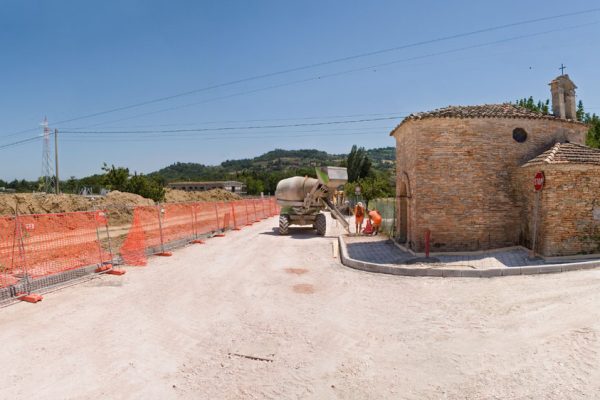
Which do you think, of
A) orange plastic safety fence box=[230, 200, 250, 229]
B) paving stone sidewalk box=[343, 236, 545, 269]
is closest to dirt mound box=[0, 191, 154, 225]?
orange plastic safety fence box=[230, 200, 250, 229]

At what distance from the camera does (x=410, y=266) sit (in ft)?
36.2

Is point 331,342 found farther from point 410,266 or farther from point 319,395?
point 410,266

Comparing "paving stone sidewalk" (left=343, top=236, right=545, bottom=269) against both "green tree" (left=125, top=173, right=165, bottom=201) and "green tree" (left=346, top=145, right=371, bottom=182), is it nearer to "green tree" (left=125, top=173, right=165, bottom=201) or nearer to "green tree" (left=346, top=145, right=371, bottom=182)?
"green tree" (left=125, top=173, right=165, bottom=201)

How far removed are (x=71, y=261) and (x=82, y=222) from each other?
170cm

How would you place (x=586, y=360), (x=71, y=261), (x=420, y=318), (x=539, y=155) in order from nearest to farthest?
(x=586, y=360)
(x=420, y=318)
(x=71, y=261)
(x=539, y=155)

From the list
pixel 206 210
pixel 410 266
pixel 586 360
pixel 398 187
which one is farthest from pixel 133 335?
pixel 206 210

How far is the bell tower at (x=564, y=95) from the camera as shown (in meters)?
14.0

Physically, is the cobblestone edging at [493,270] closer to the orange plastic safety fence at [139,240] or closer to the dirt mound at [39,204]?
the orange plastic safety fence at [139,240]

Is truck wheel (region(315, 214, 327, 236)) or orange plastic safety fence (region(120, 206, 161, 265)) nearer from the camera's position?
orange plastic safety fence (region(120, 206, 161, 265))

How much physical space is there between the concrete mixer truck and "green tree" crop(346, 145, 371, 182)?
147 ft

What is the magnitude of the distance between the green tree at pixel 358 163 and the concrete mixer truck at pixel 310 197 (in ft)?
147

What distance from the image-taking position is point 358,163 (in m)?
65.4

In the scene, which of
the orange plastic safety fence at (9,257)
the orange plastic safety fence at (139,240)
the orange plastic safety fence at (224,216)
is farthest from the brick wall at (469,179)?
the orange plastic safety fence at (224,216)

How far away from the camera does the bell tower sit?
46.1 ft
